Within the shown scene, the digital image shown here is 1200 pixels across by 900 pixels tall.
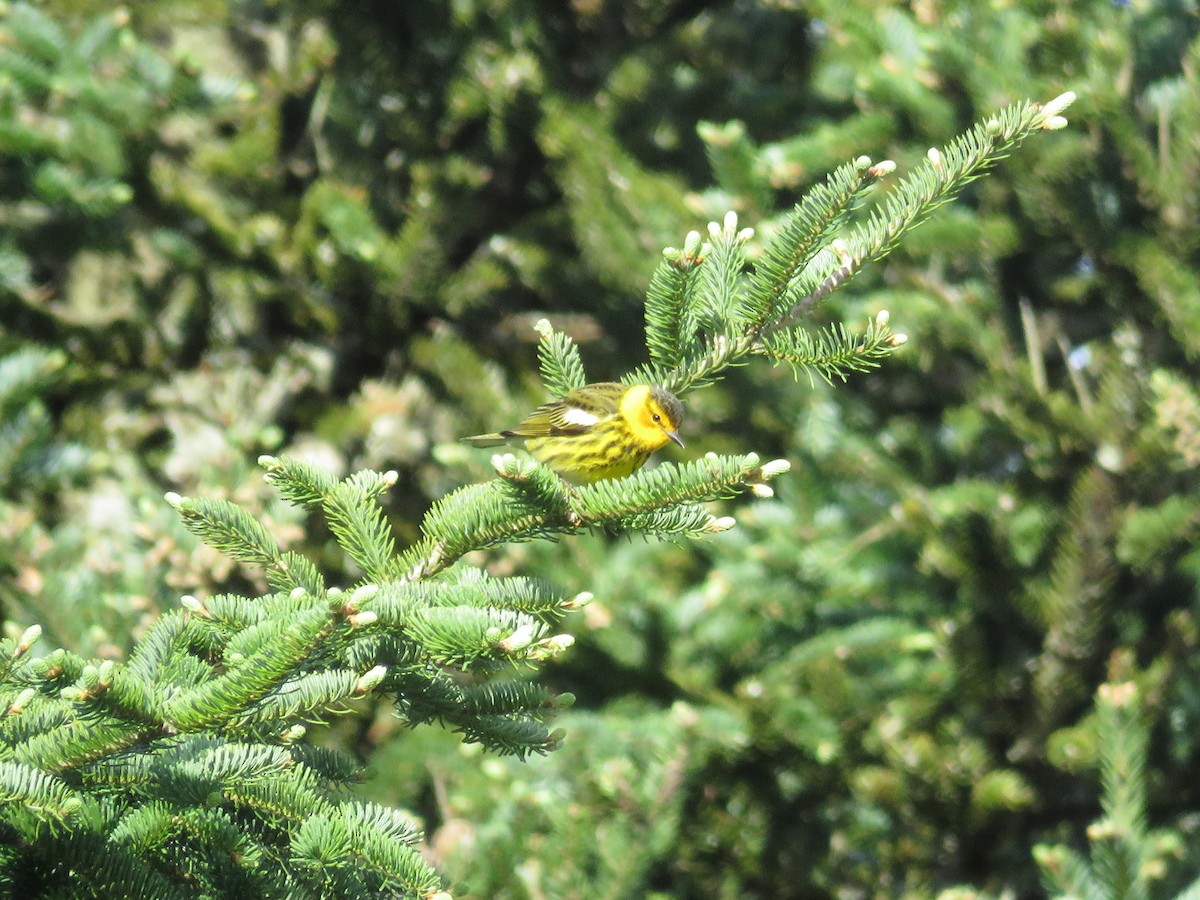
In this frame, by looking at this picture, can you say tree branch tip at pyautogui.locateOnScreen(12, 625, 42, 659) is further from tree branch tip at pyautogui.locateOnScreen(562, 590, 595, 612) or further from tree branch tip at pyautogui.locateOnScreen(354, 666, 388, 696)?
tree branch tip at pyautogui.locateOnScreen(562, 590, 595, 612)

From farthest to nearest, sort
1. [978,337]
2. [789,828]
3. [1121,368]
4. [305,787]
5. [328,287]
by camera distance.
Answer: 1. [328,287]
2. [789,828]
3. [978,337]
4. [1121,368]
5. [305,787]

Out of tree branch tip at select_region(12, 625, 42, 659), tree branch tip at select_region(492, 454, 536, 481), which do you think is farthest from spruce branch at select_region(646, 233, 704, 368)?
tree branch tip at select_region(12, 625, 42, 659)

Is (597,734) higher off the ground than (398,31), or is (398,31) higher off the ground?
(398,31)

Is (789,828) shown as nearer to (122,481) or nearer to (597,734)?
(597,734)

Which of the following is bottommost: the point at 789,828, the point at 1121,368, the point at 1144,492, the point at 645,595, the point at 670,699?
the point at 789,828

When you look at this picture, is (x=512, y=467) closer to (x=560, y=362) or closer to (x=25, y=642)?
(x=560, y=362)

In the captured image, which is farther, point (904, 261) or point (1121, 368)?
point (904, 261)

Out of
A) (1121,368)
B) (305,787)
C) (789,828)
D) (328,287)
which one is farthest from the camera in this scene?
(328,287)

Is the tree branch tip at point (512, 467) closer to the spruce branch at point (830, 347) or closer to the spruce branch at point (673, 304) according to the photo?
the spruce branch at point (673, 304)

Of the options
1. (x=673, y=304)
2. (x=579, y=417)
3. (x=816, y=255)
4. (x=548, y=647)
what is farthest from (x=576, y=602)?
(x=579, y=417)

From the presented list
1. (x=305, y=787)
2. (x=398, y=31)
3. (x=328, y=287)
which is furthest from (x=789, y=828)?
(x=398, y=31)
